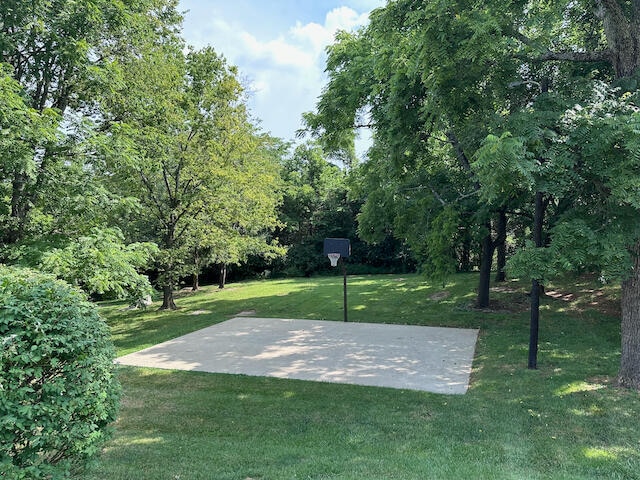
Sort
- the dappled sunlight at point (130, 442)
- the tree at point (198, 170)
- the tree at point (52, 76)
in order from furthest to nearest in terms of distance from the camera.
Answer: the tree at point (198, 170), the tree at point (52, 76), the dappled sunlight at point (130, 442)

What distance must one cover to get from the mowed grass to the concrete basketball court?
334mm

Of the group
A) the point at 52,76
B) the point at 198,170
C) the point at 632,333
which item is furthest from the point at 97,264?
the point at 632,333

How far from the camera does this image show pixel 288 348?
7.19 m

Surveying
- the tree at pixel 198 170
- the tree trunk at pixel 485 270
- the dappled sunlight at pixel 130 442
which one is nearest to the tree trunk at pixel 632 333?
the tree trunk at pixel 485 270

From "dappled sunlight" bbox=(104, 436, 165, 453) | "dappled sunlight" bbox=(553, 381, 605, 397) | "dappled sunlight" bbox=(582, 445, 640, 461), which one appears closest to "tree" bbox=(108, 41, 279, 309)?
"dappled sunlight" bbox=(104, 436, 165, 453)

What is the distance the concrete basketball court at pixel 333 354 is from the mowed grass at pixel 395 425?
33 cm

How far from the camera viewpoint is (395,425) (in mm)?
3836

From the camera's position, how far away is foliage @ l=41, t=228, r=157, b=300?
4762mm

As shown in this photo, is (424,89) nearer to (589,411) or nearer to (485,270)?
(589,411)

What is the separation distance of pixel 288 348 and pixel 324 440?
373 cm

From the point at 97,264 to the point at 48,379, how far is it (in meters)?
3.15

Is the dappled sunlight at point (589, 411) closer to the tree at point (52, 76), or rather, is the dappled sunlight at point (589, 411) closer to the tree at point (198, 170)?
the tree at point (52, 76)

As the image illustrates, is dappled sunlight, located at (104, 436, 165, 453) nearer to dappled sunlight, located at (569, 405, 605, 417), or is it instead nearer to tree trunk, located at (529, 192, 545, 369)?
dappled sunlight, located at (569, 405, 605, 417)

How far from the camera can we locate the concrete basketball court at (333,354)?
5.53m
